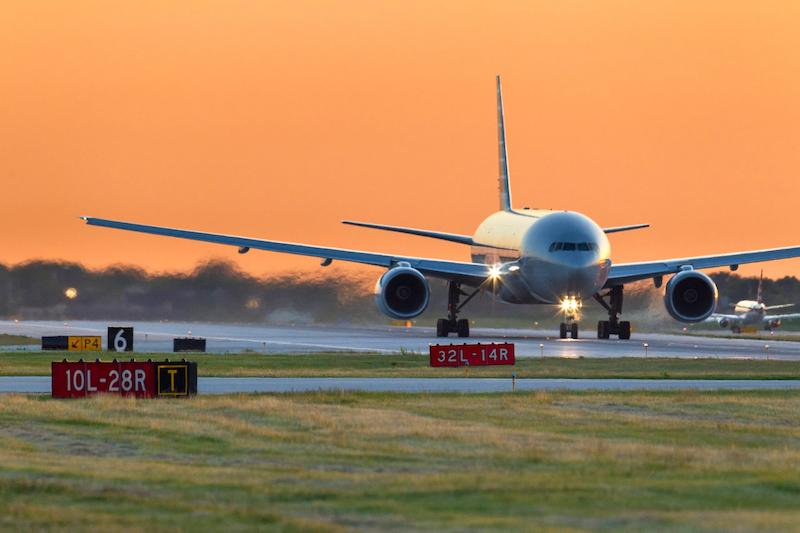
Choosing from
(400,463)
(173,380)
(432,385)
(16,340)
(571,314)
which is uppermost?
(571,314)

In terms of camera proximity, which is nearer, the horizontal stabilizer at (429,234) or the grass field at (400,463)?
the grass field at (400,463)

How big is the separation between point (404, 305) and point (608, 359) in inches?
729

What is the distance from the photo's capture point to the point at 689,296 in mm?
74188

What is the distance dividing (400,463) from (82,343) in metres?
42.8

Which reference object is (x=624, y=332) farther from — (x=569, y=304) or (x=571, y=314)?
(x=569, y=304)

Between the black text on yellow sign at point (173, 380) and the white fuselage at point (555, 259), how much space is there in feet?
115

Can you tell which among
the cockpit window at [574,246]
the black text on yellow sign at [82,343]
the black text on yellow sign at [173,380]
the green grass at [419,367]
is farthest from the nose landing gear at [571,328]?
the black text on yellow sign at [173,380]

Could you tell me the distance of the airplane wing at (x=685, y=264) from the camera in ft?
253

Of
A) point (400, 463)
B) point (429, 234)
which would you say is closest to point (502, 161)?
point (429, 234)

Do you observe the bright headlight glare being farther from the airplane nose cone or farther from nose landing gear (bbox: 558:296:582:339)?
the airplane nose cone

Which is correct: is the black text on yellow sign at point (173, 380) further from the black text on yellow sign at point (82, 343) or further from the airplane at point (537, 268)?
the airplane at point (537, 268)

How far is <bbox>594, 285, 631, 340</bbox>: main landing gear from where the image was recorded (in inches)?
3059

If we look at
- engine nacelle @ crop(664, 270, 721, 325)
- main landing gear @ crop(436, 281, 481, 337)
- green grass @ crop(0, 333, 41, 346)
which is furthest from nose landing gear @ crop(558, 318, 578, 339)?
Result: green grass @ crop(0, 333, 41, 346)

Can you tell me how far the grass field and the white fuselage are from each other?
33149 millimetres
